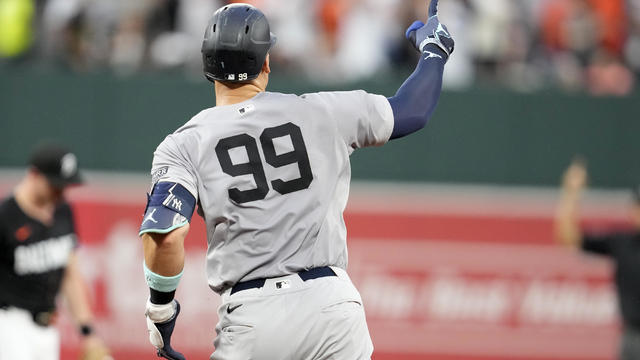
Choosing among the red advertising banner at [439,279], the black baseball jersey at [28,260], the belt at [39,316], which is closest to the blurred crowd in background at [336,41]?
the red advertising banner at [439,279]

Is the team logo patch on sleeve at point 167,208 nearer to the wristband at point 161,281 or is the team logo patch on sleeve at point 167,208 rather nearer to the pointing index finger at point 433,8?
the wristband at point 161,281

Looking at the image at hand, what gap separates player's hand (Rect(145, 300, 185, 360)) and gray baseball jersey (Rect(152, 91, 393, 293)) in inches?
7.2

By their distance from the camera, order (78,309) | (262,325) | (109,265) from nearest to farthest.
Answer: (262,325) → (78,309) → (109,265)

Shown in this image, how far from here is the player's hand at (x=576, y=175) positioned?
403 inches

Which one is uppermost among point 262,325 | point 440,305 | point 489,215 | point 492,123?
point 262,325

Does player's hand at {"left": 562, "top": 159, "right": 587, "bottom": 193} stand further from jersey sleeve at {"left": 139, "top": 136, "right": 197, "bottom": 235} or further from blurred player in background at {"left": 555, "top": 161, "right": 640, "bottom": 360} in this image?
jersey sleeve at {"left": 139, "top": 136, "right": 197, "bottom": 235}

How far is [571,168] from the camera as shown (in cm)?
1072

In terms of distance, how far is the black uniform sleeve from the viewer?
8953mm

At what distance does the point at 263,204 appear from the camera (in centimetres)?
371

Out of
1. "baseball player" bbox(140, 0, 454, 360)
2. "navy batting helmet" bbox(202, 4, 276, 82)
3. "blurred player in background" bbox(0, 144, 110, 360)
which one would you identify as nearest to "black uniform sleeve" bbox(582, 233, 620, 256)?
"blurred player in background" bbox(0, 144, 110, 360)

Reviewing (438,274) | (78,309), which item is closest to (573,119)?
(438,274)

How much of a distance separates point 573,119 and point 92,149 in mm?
4915

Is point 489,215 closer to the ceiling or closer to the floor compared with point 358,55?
closer to the floor

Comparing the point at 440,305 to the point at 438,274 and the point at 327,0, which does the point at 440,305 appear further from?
the point at 327,0
